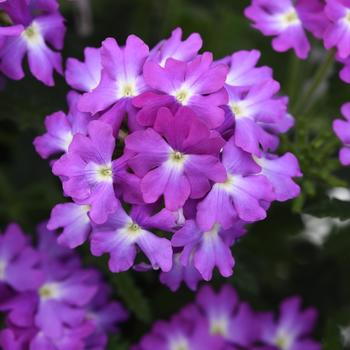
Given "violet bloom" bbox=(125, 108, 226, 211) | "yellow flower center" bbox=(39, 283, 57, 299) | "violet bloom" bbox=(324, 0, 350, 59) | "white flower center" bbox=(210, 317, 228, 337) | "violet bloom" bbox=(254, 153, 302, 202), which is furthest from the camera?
"white flower center" bbox=(210, 317, 228, 337)

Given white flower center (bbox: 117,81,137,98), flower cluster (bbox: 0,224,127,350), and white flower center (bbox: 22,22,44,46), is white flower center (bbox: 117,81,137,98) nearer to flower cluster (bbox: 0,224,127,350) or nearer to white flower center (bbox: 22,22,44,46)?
white flower center (bbox: 22,22,44,46)

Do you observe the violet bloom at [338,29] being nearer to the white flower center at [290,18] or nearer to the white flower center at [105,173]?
the white flower center at [290,18]

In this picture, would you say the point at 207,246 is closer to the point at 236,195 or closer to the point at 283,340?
the point at 236,195

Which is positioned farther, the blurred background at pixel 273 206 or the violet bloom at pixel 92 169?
the blurred background at pixel 273 206

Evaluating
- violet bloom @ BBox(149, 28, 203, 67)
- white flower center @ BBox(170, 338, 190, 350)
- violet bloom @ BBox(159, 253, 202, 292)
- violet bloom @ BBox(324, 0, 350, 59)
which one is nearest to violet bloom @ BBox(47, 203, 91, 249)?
violet bloom @ BBox(159, 253, 202, 292)

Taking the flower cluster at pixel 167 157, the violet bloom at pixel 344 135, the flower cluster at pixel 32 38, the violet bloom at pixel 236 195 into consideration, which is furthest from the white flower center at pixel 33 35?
the violet bloom at pixel 344 135

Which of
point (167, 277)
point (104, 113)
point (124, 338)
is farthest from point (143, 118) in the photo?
point (124, 338)
